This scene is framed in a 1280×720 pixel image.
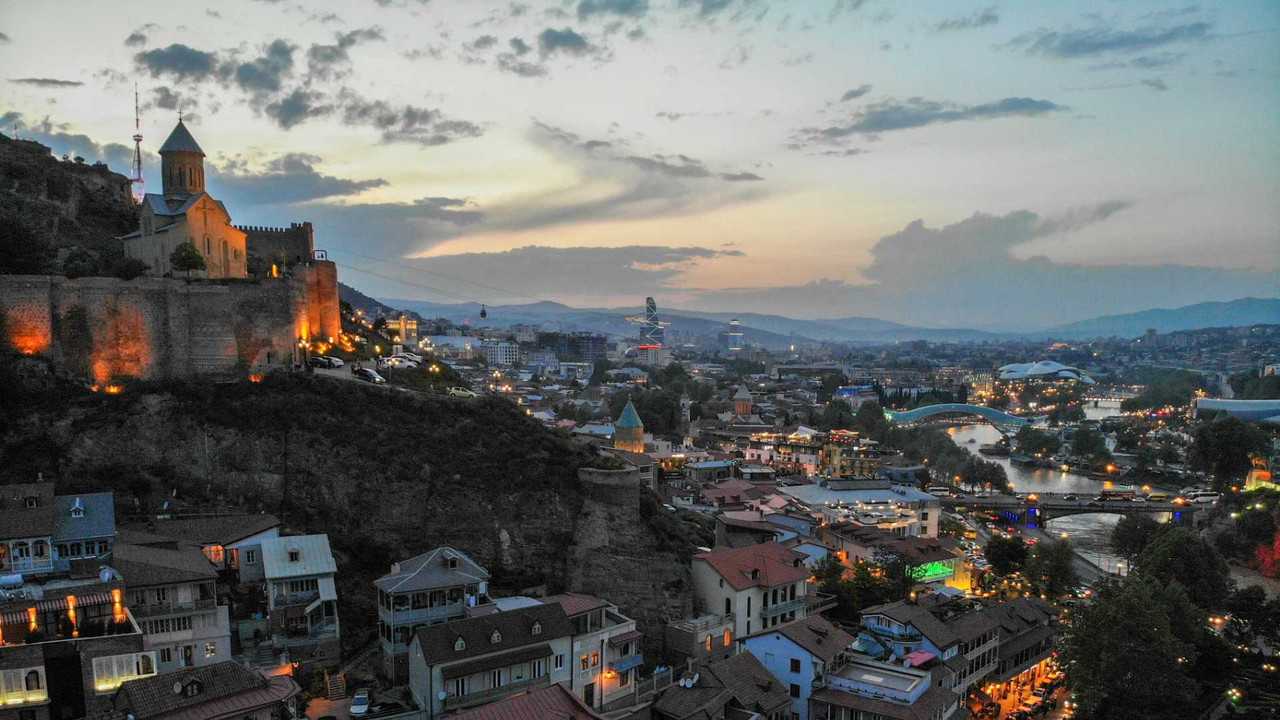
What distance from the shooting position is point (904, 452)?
58.0 meters

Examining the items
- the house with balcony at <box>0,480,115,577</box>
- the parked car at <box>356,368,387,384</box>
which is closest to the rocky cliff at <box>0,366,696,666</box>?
the parked car at <box>356,368,387,384</box>

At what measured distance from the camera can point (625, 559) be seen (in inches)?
805

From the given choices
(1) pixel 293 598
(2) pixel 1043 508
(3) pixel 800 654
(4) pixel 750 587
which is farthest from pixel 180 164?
(2) pixel 1043 508

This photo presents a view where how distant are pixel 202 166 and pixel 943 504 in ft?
122

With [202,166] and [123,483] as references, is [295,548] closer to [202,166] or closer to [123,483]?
[123,483]

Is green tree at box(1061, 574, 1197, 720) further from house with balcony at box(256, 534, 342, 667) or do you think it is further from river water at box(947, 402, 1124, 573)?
river water at box(947, 402, 1124, 573)

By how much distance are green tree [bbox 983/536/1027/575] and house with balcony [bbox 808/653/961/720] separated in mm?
13219

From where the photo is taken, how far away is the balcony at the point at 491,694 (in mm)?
14344

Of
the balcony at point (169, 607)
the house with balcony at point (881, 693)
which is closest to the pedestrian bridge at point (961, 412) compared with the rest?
the house with balcony at point (881, 693)

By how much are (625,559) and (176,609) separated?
992 centimetres

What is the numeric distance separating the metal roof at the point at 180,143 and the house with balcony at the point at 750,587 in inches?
839

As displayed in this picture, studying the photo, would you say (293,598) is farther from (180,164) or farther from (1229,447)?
(1229,447)

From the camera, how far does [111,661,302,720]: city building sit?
37.6 feet

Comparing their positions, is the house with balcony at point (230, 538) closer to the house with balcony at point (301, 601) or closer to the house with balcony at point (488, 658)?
the house with balcony at point (301, 601)
